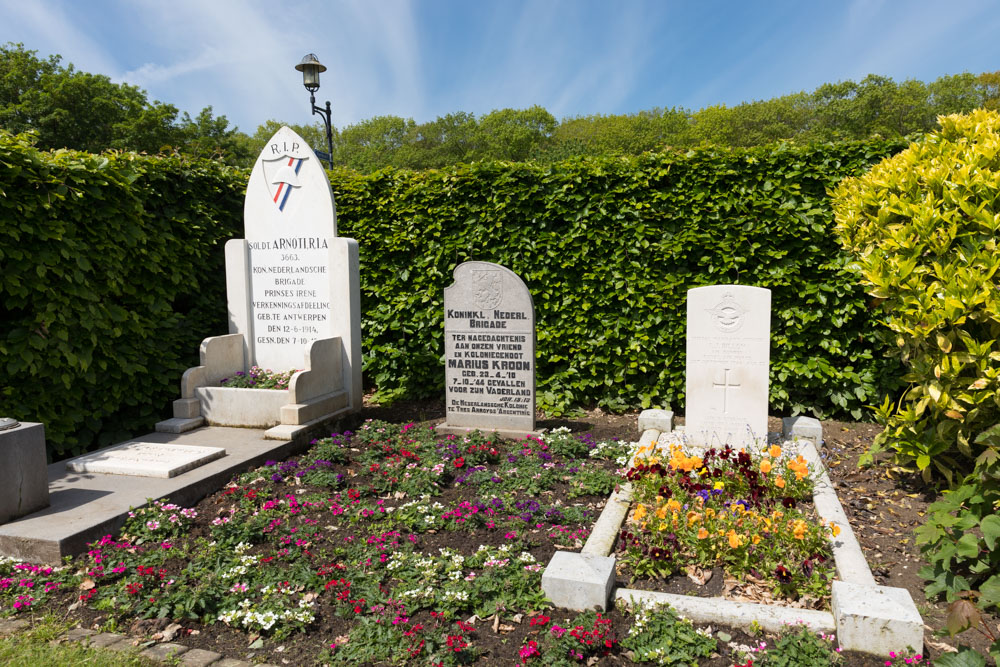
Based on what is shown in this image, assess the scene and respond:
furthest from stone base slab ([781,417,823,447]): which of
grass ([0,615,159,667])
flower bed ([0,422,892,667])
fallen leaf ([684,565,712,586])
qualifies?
grass ([0,615,159,667])

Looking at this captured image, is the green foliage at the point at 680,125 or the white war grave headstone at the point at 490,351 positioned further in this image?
the green foliage at the point at 680,125

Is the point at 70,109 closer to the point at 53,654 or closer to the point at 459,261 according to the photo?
the point at 459,261

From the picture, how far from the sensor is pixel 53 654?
2.64 metres

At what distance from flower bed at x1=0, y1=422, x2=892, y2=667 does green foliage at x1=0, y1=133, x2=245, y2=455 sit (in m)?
1.97

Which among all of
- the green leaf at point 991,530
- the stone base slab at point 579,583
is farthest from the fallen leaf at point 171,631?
the green leaf at point 991,530

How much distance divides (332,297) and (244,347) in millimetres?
1223

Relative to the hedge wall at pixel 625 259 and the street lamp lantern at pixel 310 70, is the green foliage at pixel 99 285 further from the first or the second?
the street lamp lantern at pixel 310 70

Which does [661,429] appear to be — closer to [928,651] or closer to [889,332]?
[889,332]

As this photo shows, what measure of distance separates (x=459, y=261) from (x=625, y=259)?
201 centimetres

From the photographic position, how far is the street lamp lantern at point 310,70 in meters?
11.6

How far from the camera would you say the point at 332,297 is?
649 centimetres

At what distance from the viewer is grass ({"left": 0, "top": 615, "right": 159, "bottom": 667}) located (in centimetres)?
258

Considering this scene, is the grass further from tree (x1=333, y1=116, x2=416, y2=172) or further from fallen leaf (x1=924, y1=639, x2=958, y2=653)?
tree (x1=333, y1=116, x2=416, y2=172)

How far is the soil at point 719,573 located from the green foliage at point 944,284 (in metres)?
0.38
